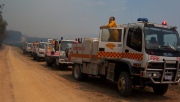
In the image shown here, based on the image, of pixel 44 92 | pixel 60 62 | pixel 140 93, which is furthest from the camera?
pixel 60 62

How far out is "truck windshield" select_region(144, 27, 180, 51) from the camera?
909 centimetres

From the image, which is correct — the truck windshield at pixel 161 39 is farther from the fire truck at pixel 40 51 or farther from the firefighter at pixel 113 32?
the fire truck at pixel 40 51

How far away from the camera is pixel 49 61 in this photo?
21984 millimetres

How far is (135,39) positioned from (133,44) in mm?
211

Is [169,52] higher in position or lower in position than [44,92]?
higher

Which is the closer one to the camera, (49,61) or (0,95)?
(0,95)

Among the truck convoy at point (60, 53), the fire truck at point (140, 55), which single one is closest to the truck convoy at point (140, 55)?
the fire truck at point (140, 55)

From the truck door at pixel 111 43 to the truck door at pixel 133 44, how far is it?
0.97ft

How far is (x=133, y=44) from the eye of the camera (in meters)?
9.60

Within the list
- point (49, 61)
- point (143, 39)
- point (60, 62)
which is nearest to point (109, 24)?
point (143, 39)

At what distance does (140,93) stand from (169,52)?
8.28 feet

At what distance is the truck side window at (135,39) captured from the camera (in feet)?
30.5

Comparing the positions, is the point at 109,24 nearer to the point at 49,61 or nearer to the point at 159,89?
the point at 159,89

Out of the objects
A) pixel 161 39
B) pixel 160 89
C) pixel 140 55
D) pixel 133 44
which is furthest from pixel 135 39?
pixel 160 89
